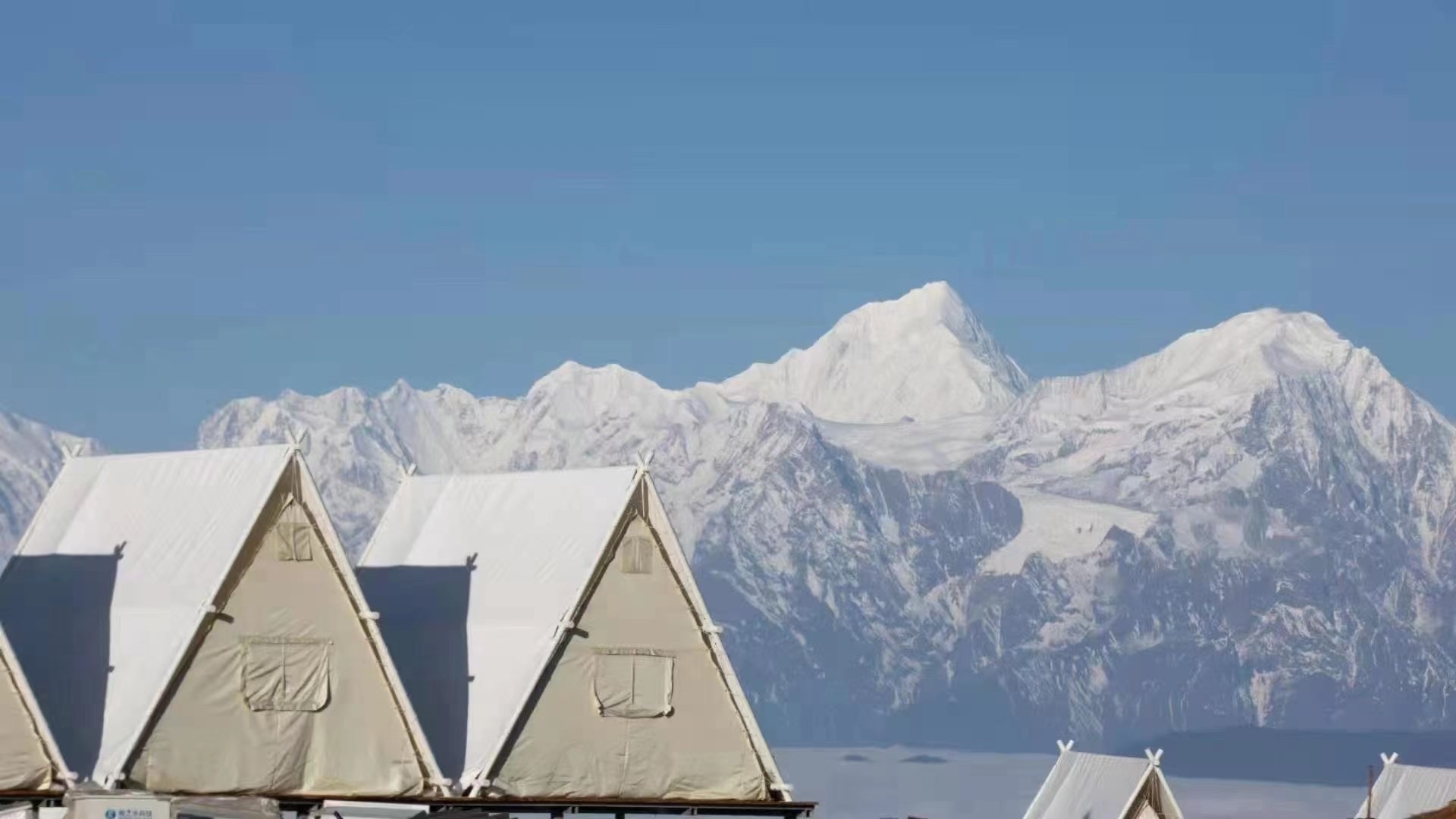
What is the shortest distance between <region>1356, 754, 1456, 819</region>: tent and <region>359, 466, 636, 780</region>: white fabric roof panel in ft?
85.6

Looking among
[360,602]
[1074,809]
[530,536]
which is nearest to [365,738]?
[360,602]

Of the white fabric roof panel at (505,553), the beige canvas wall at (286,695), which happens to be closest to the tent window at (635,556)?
the white fabric roof panel at (505,553)

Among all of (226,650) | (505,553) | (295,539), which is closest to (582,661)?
(505,553)

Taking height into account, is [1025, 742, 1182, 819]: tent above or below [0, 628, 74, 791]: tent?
above

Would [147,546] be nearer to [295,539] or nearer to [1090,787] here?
[295,539]

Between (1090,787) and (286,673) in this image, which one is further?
(1090,787)

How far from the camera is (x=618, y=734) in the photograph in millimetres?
68875

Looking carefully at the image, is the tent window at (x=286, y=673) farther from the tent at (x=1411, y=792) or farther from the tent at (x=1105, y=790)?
the tent at (x=1411, y=792)

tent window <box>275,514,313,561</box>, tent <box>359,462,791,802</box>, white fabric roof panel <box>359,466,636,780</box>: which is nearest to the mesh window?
tent window <box>275,514,313,561</box>

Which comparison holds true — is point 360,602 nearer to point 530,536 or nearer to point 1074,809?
point 530,536

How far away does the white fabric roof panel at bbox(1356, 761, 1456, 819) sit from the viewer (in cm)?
8319

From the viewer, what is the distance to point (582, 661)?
6838cm

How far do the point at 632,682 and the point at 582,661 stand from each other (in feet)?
4.81

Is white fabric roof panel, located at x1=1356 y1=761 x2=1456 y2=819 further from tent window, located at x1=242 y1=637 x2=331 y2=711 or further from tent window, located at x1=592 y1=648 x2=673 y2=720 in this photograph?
tent window, located at x1=242 y1=637 x2=331 y2=711
